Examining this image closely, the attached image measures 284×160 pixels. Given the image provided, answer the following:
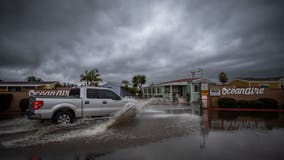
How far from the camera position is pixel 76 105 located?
23.7 feet

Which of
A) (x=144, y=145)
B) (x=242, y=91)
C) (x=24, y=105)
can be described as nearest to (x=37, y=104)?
(x=144, y=145)

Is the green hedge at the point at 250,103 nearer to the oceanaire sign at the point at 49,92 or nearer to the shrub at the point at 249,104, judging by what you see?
the shrub at the point at 249,104

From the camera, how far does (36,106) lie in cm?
634

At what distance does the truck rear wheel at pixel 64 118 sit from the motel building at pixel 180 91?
17.4 metres

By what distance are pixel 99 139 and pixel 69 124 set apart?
2.62m

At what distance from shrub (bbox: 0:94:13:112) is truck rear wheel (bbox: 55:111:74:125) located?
402 inches

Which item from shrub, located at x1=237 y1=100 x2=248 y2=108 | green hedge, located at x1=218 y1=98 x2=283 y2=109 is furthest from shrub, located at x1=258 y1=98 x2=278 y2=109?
shrub, located at x1=237 y1=100 x2=248 y2=108

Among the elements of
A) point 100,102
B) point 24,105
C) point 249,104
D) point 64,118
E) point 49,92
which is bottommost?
point 249,104

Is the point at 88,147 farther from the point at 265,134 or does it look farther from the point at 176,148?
the point at 265,134

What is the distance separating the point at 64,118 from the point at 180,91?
21.6 metres

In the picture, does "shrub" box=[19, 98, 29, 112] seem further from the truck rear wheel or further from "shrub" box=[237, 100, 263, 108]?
"shrub" box=[237, 100, 263, 108]

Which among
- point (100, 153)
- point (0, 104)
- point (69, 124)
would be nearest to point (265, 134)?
point (100, 153)

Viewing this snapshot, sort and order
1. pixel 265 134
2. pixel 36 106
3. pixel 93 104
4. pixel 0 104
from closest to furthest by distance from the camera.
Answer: pixel 265 134 → pixel 36 106 → pixel 93 104 → pixel 0 104

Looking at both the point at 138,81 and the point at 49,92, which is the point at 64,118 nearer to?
the point at 49,92
